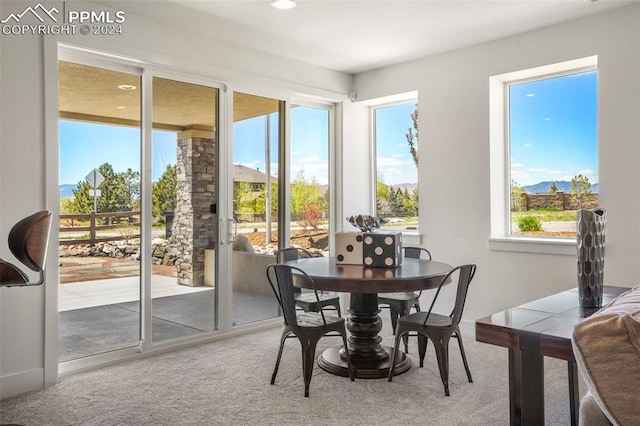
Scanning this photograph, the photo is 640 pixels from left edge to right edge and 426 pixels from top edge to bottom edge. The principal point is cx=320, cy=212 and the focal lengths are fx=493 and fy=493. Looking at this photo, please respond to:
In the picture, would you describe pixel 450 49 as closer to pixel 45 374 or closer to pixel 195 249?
Answer: pixel 195 249

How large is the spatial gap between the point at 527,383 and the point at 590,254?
68 cm

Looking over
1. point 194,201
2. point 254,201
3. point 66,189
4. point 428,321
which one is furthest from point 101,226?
point 428,321

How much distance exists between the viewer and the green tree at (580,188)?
402 centimetres

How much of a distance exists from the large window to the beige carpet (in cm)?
193

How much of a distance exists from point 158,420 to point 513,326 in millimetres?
1892

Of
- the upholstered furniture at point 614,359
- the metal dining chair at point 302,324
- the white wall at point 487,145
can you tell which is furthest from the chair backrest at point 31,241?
the white wall at point 487,145

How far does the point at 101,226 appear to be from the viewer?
3.58 metres

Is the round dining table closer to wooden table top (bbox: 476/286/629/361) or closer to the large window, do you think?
wooden table top (bbox: 476/286/629/361)

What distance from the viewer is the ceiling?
3.48 m

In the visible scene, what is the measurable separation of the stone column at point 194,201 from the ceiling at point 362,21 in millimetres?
907

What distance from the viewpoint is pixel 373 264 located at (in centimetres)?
336

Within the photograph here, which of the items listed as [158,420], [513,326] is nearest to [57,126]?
[158,420]

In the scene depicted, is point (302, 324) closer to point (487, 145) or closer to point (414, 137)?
point (487, 145)

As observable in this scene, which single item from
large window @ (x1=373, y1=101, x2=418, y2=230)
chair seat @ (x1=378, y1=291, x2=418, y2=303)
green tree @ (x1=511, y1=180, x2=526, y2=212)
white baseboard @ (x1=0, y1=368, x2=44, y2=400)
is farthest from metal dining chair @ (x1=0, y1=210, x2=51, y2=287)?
green tree @ (x1=511, y1=180, x2=526, y2=212)
